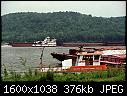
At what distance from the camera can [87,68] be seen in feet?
44.8

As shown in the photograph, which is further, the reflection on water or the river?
the reflection on water

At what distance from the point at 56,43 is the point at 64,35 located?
3.66 feet

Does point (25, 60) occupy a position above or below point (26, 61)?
above

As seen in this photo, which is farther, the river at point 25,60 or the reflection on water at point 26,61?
the reflection on water at point 26,61

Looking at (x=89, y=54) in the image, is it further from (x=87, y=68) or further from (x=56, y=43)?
(x=56, y=43)

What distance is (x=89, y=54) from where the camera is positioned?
14539mm

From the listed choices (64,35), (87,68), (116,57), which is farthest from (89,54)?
(64,35)

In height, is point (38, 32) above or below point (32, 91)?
above

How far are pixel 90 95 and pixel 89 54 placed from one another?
838 cm

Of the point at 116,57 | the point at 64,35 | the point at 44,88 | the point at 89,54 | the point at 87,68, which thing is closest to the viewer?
the point at 44,88

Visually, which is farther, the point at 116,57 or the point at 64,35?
the point at 64,35

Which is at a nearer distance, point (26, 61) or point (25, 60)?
point (25, 60)

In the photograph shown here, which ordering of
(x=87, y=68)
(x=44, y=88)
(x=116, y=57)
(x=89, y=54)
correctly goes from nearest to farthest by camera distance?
(x=44, y=88) → (x=87, y=68) → (x=89, y=54) → (x=116, y=57)

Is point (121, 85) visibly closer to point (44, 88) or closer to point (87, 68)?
point (44, 88)
